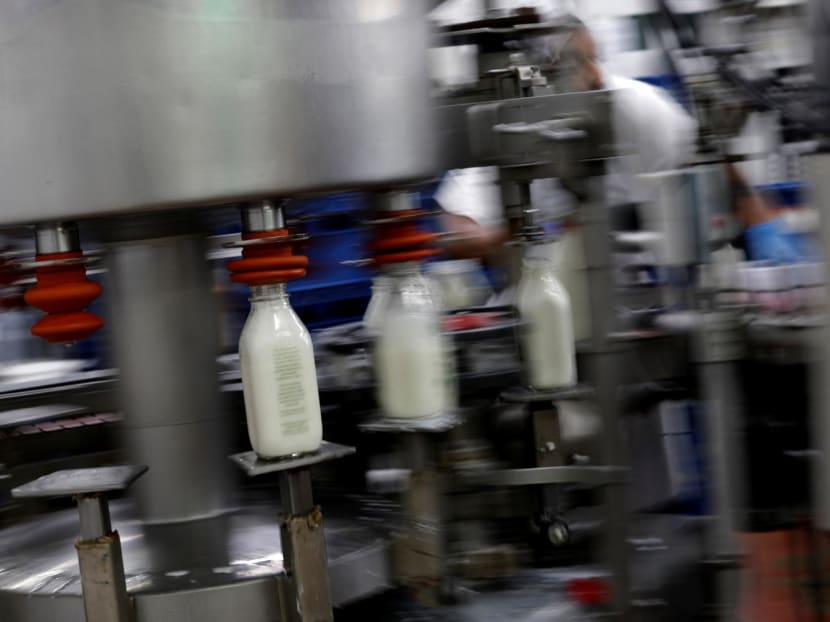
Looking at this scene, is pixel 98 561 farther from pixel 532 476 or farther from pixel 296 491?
pixel 532 476

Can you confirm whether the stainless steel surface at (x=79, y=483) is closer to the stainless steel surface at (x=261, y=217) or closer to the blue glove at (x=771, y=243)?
the stainless steel surface at (x=261, y=217)

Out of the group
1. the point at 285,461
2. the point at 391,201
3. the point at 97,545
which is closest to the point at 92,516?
the point at 97,545

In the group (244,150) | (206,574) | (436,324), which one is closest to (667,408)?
(436,324)

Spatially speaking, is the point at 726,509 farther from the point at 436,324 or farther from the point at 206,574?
the point at 206,574

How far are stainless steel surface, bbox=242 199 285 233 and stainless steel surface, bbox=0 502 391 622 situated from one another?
0.32 m

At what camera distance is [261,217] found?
0.79 metres

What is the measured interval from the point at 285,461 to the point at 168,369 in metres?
0.24

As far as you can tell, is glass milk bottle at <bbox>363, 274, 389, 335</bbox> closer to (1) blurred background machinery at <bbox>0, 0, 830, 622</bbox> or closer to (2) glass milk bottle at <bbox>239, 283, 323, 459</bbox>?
(1) blurred background machinery at <bbox>0, 0, 830, 622</bbox>

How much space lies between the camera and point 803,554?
102 centimetres

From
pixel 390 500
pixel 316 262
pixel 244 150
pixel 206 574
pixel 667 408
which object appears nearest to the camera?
pixel 244 150

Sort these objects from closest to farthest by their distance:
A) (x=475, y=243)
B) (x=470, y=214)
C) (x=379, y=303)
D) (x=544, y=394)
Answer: (x=379, y=303)
(x=544, y=394)
(x=475, y=243)
(x=470, y=214)

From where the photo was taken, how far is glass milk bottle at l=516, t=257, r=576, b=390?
1166mm

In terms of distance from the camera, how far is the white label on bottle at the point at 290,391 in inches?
30.5

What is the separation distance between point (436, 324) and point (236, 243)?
0.24 m
